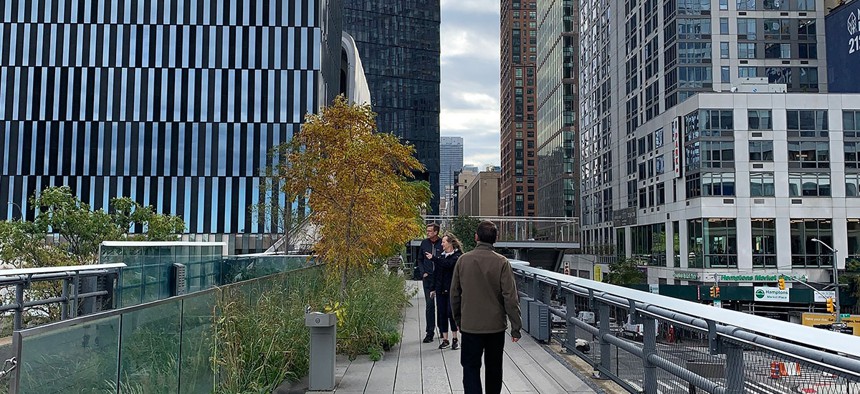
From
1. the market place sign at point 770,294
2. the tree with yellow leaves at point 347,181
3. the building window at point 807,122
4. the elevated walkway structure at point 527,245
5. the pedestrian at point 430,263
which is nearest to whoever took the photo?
the pedestrian at point 430,263

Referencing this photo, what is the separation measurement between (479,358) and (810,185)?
52.2m

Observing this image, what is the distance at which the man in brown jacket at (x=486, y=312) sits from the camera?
6.52 m

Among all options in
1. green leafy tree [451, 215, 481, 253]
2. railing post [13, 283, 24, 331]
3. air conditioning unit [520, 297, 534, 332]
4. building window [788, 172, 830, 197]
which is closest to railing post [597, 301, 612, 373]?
air conditioning unit [520, 297, 534, 332]

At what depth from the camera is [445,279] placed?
33.8 feet

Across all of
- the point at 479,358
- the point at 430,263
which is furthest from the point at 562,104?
the point at 479,358

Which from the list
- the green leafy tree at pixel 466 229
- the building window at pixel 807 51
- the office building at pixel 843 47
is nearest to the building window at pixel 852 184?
the office building at pixel 843 47

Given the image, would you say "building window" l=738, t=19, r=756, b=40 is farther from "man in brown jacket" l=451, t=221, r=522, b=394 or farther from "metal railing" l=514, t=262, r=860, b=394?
"man in brown jacket" l=451, t=221, r=522, b=394

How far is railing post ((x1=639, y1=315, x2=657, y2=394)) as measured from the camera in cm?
666

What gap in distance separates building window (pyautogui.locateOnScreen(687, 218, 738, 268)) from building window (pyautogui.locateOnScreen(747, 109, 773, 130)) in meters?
7.26

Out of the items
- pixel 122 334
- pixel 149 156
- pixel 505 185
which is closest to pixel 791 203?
pixel 149 156

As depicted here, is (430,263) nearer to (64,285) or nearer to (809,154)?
(64,285)

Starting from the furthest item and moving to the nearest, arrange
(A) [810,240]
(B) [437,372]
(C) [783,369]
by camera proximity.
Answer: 1. (A) [810,240]
2. (B) [437,372]
3. (C) [783,369]

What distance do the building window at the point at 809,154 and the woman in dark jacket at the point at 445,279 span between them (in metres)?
48.1

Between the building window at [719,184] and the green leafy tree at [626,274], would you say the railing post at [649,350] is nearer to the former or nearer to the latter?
the building window at [719,184]
